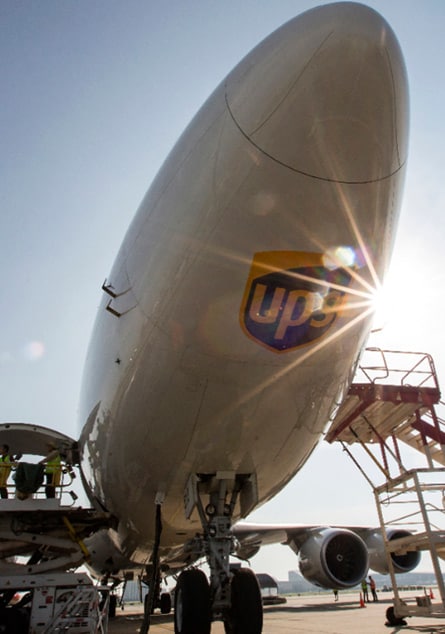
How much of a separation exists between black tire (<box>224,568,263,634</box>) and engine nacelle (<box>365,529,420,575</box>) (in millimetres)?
8433

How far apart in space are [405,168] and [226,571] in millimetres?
3464

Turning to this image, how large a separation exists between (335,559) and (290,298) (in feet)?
26.9

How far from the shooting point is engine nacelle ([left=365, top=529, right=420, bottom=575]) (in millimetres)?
11094

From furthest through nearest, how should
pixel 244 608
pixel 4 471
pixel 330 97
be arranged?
pixel 4 471, pixel 244 608, pixel 330 97

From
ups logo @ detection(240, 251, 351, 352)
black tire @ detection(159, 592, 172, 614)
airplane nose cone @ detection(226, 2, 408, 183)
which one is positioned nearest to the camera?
airplane nose cone @ detection(226, 2, 408, 183)

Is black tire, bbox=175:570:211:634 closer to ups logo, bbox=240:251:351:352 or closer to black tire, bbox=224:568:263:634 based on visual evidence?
black tire, bbox=224:568:263:634

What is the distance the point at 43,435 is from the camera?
26.3 feet

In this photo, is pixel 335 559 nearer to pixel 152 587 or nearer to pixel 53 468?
pixel 53 468

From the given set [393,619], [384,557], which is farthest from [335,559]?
[384,557]

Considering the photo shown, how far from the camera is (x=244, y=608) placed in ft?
12.8

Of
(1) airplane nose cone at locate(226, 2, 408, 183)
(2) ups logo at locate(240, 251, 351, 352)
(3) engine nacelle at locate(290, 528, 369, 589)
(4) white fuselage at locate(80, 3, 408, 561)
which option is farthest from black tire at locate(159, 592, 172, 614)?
(1) airplane nose cone at locate(226, 2, 408, 183)

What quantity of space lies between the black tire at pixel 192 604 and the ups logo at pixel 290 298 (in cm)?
199

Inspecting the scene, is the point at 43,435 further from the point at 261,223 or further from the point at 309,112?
the point at 309,112

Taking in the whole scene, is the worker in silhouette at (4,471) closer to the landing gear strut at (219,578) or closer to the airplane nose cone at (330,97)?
the landing gear strut at (219,578)
